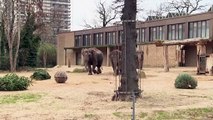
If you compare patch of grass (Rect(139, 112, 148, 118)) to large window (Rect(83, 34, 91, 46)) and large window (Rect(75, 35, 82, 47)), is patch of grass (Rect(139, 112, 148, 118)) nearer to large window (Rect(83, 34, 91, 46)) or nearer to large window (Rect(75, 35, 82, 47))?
large window (Rect(83, 34, 91, 46))

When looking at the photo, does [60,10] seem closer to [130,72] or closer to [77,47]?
[77,47]

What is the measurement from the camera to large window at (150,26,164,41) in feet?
181

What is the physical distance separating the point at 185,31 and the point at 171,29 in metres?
2.96

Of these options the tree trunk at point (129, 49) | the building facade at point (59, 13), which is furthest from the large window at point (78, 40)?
the tree trunk at point (129, 49)

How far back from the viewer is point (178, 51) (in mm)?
51375

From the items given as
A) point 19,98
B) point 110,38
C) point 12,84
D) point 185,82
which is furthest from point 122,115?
point 110,38

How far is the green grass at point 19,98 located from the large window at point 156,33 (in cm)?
4192

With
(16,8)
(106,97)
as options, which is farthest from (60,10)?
(106,97)

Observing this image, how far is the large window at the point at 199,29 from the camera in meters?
47.8

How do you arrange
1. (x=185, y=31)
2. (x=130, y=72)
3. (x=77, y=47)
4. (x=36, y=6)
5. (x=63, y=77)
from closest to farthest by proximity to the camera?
1. (x=130, y=72)
2. (x=63, y=77)
3. (x=36, y=6)
4. (x=185, y=31)
5. (x=77, y=47)

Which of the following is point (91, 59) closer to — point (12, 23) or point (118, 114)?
point (12, 23)

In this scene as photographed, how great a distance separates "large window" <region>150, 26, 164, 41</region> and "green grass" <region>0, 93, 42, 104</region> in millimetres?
41920

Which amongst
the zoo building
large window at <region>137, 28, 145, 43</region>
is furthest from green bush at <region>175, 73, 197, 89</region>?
large window at <region>137, 28, 145, 43</region>

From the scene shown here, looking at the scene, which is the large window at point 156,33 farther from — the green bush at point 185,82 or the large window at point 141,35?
the green bush at point 185,82
